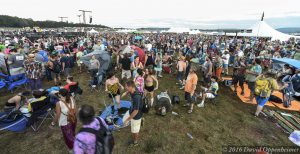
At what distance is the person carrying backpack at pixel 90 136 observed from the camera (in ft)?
7.73

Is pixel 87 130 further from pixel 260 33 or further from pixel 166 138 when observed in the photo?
pixel 260 33

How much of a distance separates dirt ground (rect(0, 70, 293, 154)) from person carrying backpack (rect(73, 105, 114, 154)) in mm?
2266

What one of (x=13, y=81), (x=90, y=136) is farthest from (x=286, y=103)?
(x=13, y=81)

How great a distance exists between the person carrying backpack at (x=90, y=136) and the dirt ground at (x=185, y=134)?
2.27m

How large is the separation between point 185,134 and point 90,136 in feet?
12.6

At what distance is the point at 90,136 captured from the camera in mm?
2359

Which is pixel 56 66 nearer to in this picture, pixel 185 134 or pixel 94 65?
pixel 94 65

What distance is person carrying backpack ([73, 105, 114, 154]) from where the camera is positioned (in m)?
2.36

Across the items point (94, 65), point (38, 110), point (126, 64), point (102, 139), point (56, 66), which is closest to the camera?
point (102, 139)

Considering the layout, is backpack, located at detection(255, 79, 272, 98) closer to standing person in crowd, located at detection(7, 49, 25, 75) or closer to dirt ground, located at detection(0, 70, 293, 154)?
dirt ground, located at detection(0, 70, 293, 154)

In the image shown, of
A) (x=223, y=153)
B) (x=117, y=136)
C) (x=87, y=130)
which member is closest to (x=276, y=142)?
(x=223, y=153)

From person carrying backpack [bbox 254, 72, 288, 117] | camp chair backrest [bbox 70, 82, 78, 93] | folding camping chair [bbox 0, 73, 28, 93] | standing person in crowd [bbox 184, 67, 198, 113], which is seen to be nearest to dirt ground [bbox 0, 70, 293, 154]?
folding camping chair [bbox 0, 73, 28, 93]

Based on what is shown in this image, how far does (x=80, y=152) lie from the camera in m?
2.41

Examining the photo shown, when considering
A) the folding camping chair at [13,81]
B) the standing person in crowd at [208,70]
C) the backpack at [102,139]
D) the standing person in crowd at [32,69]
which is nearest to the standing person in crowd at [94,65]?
the standing person in crowd at [32,69]
